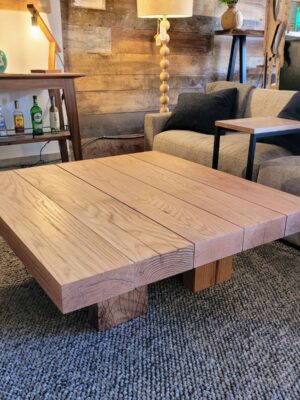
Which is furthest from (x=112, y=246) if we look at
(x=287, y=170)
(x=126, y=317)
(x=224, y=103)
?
(x=224, y=103)

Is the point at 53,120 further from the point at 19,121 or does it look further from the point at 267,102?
the point at 267,102

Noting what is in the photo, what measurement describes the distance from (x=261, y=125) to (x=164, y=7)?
1466 mm

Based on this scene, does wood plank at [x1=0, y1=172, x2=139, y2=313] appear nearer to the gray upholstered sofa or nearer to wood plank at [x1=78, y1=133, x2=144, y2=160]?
the gray upholstered sofa

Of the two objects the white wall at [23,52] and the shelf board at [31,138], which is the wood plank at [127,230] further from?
the white wall at [23,52]

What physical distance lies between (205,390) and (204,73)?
11.8 ft

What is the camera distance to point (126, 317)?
1.37 metres

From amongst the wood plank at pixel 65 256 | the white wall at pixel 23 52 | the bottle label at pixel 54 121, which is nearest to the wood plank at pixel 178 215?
the wood plank at pixel 65 256

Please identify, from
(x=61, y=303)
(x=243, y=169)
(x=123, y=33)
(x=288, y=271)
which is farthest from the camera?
(x=123, y=33)

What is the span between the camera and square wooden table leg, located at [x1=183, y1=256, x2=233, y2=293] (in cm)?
152

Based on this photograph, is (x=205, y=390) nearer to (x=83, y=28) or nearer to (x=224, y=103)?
(x=224, y=103)

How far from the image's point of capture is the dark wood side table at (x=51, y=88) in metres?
2.62

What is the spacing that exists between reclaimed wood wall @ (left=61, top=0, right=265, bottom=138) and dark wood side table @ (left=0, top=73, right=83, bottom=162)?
0.63 meters

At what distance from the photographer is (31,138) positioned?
2789 mm

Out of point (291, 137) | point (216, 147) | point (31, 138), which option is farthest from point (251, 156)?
point (31, 138)
